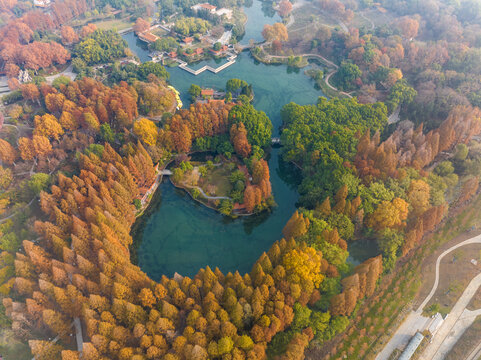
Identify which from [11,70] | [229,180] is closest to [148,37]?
[11,70]

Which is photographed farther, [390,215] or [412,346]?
[390,215]

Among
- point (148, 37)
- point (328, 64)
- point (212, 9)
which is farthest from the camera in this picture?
point (212, 9)

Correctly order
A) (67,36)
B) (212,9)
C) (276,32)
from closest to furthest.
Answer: (67,36) < (276,32) < (212,9)

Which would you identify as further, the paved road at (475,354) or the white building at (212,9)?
the white building at (212,9)

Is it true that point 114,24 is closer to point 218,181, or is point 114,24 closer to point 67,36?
point 67,36

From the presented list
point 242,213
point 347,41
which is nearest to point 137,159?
point 242,213

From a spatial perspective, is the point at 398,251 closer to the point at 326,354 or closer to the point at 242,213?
the point at 326,354

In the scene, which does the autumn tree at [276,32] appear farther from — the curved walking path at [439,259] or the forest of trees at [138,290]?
the curved walking path at [439,259]

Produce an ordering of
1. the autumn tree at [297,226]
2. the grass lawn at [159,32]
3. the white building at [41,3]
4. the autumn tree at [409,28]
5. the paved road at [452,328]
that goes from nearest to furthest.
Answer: the paved road at [452,328] → the autumn tree at [297,226] → the autumn tree at [409,28] → the grass lawn at [159,32] → the white building at [41,3]

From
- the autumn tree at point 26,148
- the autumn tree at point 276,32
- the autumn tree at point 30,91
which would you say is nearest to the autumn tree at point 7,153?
the autumn tree at point 26,148

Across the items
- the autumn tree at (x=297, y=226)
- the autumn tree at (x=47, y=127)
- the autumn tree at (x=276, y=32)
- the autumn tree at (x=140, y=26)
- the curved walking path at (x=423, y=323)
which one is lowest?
the curved walking path at (x=423, y=323)

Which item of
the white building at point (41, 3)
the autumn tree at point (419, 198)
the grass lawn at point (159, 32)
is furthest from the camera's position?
the white building at point (41, 3)
